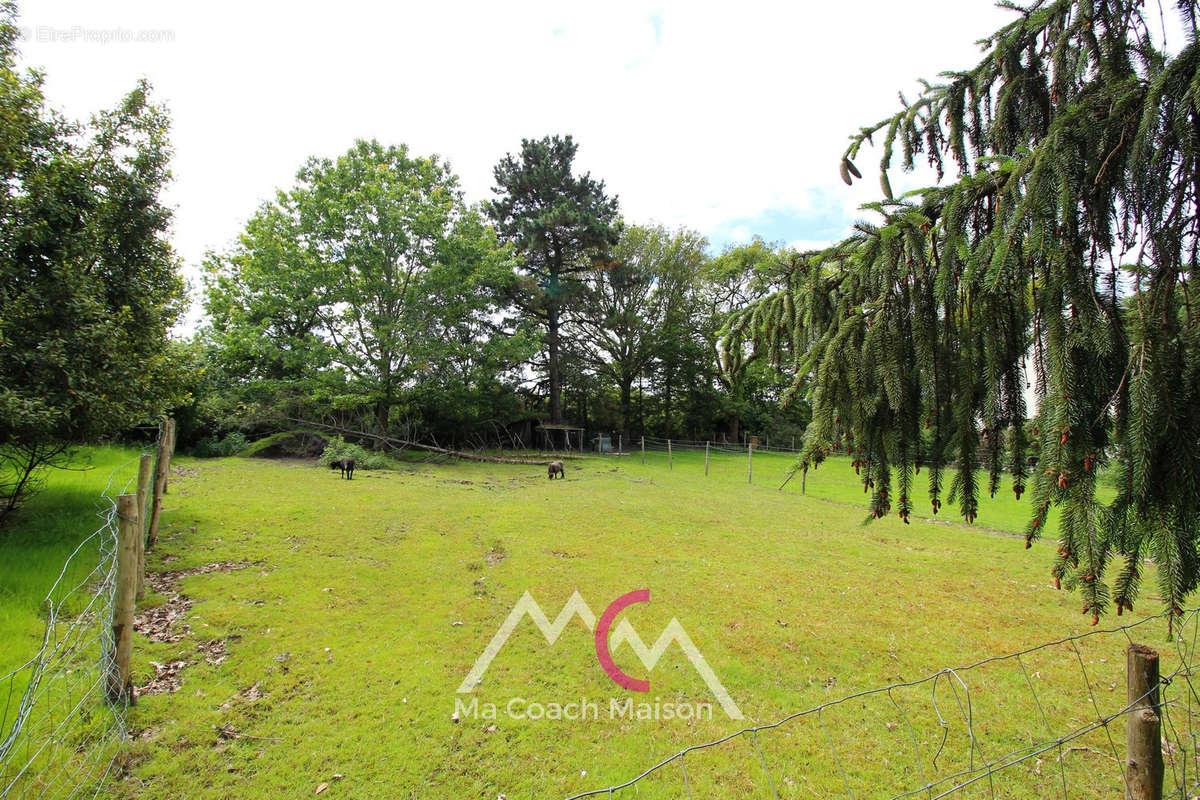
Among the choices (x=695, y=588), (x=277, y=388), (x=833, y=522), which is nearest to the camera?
(x=695, y=588)

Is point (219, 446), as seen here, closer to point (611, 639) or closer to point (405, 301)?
point (405, 301)

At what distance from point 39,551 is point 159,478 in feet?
4.95

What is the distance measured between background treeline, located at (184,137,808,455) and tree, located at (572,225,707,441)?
0.43 metres

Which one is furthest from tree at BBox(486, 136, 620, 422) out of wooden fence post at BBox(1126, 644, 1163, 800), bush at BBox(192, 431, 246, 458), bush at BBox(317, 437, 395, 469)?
wooden fence post at BBox(1126, 644, 1163, 800)

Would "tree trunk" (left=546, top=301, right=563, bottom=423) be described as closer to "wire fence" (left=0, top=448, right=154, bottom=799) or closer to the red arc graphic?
the red arc graphic

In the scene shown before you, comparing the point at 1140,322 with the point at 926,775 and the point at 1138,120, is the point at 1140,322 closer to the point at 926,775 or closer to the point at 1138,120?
the point at 1138,120

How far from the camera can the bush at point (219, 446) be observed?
52.9 ft

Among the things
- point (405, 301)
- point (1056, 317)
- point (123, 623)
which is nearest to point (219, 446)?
point (405, 301)

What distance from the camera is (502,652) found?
4.11 m

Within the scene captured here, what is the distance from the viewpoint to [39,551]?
4.97 meters

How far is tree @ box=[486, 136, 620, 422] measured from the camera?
23.6m

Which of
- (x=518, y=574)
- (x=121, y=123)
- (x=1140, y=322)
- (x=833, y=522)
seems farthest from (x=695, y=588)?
(x=121, y=123)

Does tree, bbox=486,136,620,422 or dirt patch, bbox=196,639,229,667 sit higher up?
tree, bbox=486,136,620,422

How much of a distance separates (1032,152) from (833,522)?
930 cm
